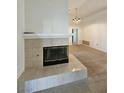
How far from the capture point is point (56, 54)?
514 centimetres

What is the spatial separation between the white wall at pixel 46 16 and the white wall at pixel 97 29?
457cm

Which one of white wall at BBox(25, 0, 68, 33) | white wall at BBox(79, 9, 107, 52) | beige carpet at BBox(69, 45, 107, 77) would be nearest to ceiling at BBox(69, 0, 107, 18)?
white wall at BBox(79, 9, 107, 52)

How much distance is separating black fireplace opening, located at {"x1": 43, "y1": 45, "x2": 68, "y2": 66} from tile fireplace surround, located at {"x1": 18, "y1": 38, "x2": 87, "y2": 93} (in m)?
0.15

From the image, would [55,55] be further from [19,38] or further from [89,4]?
[89,4]

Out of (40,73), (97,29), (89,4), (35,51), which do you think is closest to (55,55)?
(35,51)

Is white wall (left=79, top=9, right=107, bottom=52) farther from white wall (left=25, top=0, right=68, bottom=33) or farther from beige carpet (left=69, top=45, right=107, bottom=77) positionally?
white wall (left=25, top=0, right=68, bottom=33)

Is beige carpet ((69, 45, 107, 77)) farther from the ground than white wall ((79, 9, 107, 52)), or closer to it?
closer to it

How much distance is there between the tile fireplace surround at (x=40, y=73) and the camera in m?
3.48

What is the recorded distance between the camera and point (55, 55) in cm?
512

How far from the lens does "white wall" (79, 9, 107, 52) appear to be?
9234 millimetres

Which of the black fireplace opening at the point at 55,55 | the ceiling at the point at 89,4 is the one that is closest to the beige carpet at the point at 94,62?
the black fireplace opening at the point at 55,55

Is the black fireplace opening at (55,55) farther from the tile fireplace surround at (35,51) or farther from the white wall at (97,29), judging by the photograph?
the white wall at (97,29)
